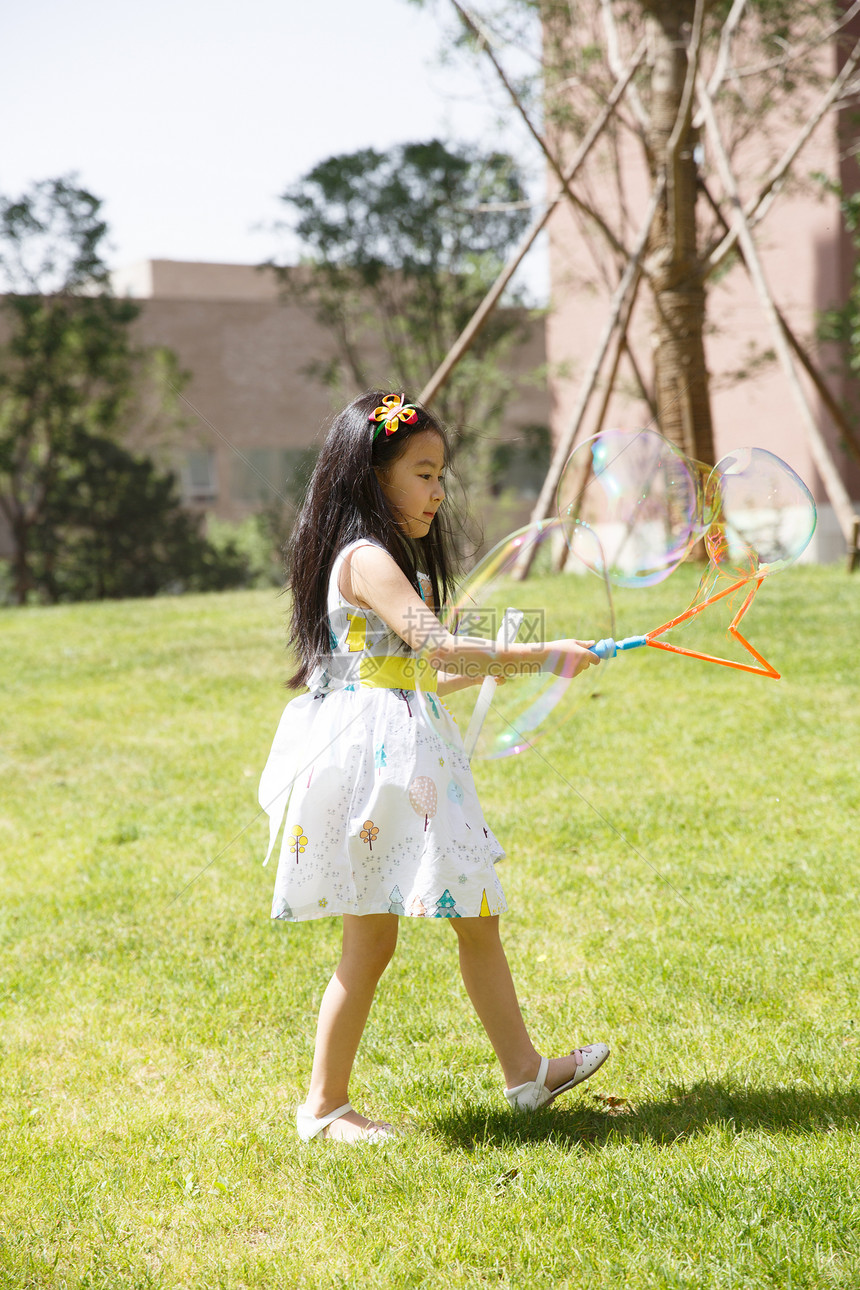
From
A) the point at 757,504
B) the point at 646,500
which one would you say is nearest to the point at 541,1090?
the point at 757,504

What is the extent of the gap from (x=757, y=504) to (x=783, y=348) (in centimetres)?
639

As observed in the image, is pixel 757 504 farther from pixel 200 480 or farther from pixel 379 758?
pixel 200 480

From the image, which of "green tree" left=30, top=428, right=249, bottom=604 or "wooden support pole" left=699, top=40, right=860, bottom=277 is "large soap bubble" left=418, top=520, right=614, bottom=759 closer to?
"wooden support pole" left=699, top=40, right=860, bottom=277

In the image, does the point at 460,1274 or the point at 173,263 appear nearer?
the point at 460,1274

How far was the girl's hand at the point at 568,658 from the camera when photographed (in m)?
2.25

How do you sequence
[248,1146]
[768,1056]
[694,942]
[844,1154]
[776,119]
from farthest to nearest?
[776,119], [694,942], [768,1056], [248,1146], [844,1154]

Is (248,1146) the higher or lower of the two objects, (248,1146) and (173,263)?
the lower

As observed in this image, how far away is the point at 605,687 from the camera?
255 inches

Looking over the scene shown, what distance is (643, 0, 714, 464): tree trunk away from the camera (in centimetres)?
999

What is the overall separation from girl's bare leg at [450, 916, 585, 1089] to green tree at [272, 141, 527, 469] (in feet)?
56.3

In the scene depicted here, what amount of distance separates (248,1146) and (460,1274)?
→ 646mm

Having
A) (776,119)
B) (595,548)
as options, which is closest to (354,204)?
(776,119)

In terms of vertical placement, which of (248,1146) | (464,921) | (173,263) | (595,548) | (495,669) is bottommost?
(248,1146)

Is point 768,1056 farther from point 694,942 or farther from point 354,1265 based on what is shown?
point 354,1265
